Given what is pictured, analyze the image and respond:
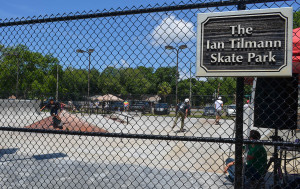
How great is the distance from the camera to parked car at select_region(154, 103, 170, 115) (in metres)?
3.25

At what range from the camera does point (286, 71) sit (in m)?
2.23

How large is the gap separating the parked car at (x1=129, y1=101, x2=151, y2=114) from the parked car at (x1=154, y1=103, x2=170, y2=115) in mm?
122

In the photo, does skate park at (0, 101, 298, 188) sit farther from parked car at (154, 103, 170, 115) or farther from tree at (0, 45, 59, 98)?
tree at (0, 45, 59, 98)

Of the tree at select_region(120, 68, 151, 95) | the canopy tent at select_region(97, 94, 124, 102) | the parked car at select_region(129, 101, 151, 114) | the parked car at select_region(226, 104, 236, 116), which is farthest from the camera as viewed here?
the canopy tent at select_region(97, 94, 124, 102)

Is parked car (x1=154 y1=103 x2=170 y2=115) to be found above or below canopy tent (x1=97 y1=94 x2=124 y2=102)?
below

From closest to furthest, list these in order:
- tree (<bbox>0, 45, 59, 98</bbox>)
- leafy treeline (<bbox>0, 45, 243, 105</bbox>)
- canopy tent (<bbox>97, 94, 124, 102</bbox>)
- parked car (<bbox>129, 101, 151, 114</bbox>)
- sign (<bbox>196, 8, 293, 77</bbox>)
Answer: sign (<bbox>196, 8, 293, 77</bbox>) < leafy treeline (<bbox>0, 45, 243, 105</bbox>) < parked car (<bbox>129, 101, 151, 114</bbox>) < canopy tent (<bbox>97, 94, 124, 102</bbox>) < tree (<bbox>0, 45, 59, 98</bbox>)

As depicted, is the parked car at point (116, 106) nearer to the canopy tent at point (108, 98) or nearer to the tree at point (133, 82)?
the canopy tent at point (108, 98)

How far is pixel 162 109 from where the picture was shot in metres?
3.36

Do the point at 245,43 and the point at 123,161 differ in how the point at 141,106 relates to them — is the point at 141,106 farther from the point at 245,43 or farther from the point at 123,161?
the point at 123,161

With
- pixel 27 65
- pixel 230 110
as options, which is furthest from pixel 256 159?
pixel 27 65

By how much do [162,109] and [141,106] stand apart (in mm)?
358

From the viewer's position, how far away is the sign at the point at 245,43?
7.40 ft

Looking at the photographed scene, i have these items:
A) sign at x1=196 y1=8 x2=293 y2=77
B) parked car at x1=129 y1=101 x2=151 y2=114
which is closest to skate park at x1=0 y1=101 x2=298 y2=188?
parked car at x1=129 y1=101 x2=151 y2=114

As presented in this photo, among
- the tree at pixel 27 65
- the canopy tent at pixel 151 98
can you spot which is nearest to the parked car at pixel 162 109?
the canopy tent at pixel 151 98
